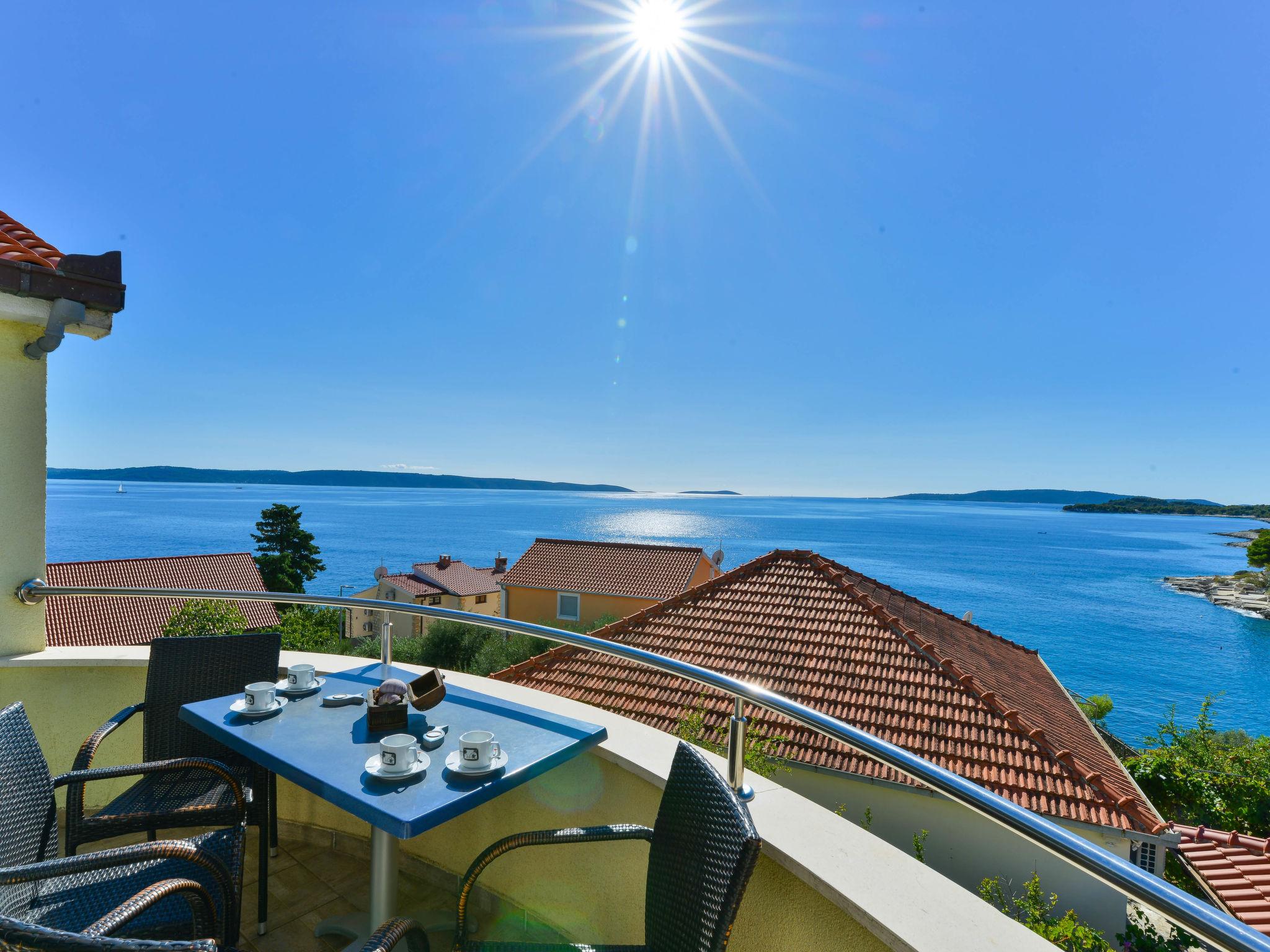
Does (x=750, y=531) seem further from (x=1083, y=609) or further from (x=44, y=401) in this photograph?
(x=44, y=401)

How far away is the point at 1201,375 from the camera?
52781 millimetres

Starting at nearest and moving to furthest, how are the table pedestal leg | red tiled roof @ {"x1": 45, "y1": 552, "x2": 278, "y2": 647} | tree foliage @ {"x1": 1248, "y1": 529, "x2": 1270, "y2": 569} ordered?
the table pedestal leg
red tiled roof @ {"x1": 45, "y1": 552, "x2": 278, "y2": 647}
tree foliage @ {"x1": 1248, "y1": 529, "x2": 1270, "y2": 569}

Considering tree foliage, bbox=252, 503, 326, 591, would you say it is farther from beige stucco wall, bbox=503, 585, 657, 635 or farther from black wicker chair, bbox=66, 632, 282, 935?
black wicker chair, bbox=66, 632, 282, 935

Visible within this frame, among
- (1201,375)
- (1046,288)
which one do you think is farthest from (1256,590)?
(1046,288)

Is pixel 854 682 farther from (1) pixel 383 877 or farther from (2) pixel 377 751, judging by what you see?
(2) pixel 377 751

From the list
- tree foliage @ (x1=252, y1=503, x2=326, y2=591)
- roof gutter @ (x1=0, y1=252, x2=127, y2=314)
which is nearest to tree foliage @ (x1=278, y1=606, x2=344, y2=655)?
roof gutter @ (x1=0, y1=252, x2=127, y2=314)

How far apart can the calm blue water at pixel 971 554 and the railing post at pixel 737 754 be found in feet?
122

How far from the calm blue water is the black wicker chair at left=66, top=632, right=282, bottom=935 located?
124 feet

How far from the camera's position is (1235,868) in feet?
25.4

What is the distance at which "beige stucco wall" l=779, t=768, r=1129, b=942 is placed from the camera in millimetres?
6812

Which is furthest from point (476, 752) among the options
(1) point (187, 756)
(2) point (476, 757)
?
(1) point (187, 756)

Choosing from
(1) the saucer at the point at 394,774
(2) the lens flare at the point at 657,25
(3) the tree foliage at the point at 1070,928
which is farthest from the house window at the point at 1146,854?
(2) the lens flare at the point at 657,25

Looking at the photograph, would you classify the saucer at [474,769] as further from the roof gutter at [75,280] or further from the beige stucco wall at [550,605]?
the beige stucco wall at [550,605]

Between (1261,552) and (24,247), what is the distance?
322 ft
